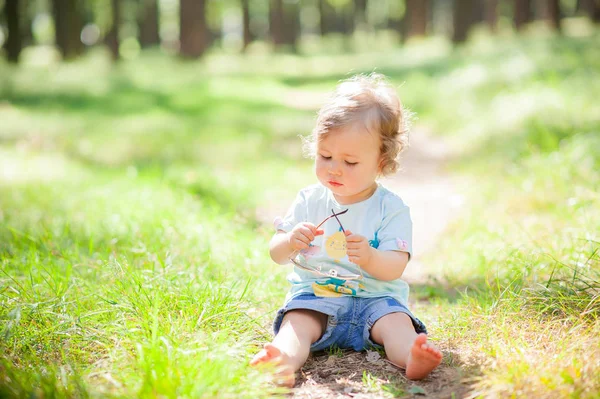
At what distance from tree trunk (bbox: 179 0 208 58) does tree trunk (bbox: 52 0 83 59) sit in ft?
16.8

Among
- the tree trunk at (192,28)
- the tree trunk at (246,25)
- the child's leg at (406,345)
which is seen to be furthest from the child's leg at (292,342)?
the tree trunk at (246,25)

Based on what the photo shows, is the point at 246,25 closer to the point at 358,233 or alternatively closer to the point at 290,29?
the point at 290,29

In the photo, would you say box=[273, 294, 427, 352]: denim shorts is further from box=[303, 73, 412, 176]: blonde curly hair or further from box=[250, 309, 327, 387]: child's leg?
box=[303, 73, 412, 176]: blonde curly hair

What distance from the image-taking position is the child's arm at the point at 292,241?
8.30 ft

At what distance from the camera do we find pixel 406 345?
8.07 feet

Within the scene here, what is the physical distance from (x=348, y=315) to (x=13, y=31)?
55.8ft

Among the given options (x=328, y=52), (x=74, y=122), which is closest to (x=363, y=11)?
(x=328, y=52)

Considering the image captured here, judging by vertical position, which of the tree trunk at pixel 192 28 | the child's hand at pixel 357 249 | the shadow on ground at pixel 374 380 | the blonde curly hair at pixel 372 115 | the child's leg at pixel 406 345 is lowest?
the shadow on ground at pixel 374 380

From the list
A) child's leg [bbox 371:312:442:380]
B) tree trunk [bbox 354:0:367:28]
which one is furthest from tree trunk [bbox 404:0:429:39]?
child's leg [bbox 371:312:442:380]

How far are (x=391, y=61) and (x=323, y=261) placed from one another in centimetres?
1670

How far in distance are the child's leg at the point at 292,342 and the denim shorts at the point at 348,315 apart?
0.14ft

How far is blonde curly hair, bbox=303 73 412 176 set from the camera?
2604mm

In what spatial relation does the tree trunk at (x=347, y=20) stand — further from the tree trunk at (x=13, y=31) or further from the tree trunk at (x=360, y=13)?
the tree trunk at (x=13, y=31)

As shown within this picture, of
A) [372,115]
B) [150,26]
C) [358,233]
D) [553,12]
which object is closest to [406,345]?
[358,233]
